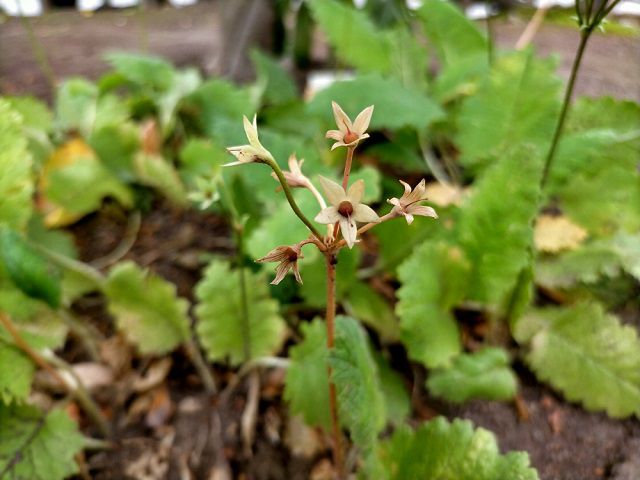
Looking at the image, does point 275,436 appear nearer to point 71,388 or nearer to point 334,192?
point 71,388

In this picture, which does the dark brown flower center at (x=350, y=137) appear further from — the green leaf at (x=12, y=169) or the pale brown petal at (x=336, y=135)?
the green leaf at (x=12, y=169)

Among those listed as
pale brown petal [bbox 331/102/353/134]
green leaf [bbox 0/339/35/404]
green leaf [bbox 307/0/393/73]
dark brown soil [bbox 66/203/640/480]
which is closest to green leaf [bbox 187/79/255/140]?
green leaf [bbox 307/0/393/73]

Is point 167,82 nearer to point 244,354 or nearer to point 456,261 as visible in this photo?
point 244,354

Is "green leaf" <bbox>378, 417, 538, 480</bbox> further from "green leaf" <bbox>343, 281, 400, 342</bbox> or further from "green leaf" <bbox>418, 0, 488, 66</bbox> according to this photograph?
"green leaf" <bbox>418, 0, 488, 66</bbox>

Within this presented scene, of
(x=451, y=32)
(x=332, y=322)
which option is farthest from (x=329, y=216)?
(x=451, y=32)

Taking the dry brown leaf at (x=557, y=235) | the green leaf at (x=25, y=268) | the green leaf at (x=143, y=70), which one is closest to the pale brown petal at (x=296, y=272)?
the green leaf at (x=25, y=268)

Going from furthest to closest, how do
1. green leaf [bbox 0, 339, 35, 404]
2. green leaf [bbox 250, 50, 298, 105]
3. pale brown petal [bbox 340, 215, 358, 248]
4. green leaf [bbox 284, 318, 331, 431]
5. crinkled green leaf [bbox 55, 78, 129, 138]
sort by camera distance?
1. green leaf [bbox 250, 50, 298, 105]
2. crinkled green leaf [bbox 55, 78, 129, 138]
3. green leaf [bbox 284, 318, 331, 431]
4. green leaf [bbox 0, 339, 35, 404]
5. pale brown petal [bbox 340, 215, 358, 248]
